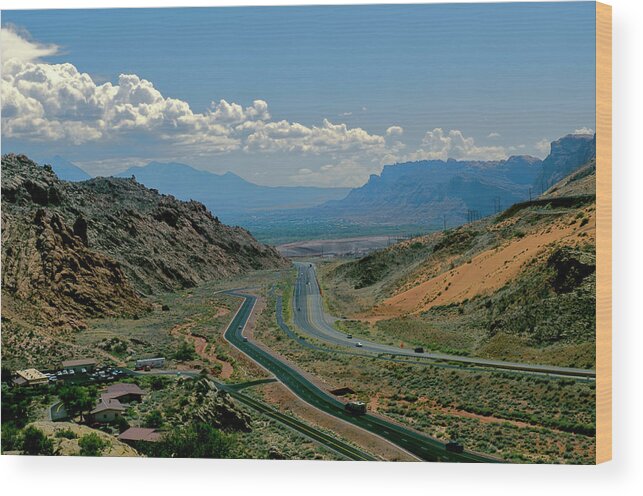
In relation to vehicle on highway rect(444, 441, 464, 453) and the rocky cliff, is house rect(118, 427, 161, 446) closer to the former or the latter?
the rocky cliff

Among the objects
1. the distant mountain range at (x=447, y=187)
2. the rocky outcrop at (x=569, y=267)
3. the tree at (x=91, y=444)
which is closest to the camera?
the tree at (x=91, y=444)

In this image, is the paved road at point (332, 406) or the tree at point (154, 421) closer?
the paved road at point (332, 406)

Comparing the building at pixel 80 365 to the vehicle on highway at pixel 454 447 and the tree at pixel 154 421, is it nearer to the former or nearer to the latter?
the tree at pixel 154 421

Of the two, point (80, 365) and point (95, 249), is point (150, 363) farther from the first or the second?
point (95, 249)

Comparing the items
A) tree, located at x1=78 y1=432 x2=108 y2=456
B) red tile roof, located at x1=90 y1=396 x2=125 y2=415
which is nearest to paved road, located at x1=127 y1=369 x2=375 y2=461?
red tile roof, located at x1=90 y1=396 x2=125 y2=415

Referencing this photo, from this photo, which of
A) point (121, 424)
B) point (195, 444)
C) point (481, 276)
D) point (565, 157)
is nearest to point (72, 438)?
point (121, 424)

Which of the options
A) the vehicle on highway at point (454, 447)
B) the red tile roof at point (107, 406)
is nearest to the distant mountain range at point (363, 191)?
the red tile roof at point (107, 406)
